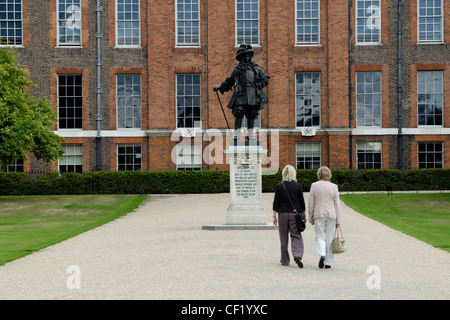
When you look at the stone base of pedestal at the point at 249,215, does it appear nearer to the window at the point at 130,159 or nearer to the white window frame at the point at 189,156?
the white window frame at the point at 189,156

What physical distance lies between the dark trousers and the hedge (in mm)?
21515

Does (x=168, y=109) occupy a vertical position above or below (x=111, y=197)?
above

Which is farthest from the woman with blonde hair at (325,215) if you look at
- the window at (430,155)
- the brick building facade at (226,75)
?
the window at (430,155)

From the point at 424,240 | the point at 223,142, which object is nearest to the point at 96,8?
the point at 223,142

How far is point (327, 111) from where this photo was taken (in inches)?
1427

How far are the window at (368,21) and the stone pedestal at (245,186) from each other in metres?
21.5

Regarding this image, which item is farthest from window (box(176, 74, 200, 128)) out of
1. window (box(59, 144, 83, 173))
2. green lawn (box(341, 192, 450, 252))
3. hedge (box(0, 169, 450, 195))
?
green lawn (box(341, 192, 450, 252))

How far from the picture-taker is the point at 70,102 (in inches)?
1436

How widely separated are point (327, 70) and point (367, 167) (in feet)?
19.4

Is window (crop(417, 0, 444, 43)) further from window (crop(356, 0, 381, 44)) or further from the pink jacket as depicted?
the pink jacket

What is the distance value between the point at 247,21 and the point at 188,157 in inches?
327

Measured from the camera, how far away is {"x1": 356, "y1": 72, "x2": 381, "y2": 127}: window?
3672 cm

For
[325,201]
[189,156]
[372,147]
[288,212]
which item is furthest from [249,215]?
[372,147]

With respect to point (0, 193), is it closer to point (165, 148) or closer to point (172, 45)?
point (165, 148)
